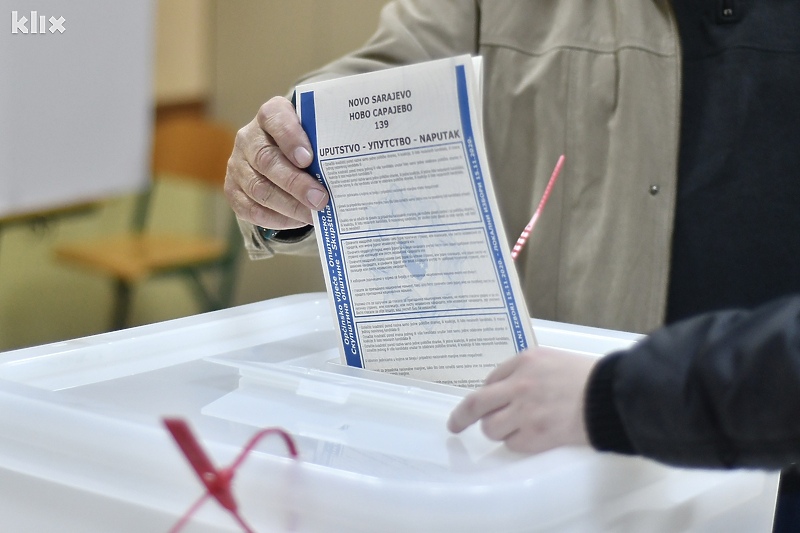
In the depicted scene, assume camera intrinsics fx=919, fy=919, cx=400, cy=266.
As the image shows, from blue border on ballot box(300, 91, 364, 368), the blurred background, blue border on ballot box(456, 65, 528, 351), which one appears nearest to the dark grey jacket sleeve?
blue border on ballot box(456, 65, 528, 351)

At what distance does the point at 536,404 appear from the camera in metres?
0.62

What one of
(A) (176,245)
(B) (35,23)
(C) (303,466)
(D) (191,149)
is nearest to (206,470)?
(C) (303,466)

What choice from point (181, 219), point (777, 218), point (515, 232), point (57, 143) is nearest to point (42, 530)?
point (515, 232)

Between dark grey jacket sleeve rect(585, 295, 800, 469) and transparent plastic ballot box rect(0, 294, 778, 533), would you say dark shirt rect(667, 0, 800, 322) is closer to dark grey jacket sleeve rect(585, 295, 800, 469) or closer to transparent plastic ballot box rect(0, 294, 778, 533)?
transparent plastic ballot box rect(0, 294, 778, 533)

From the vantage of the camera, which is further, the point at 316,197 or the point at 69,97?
the point at 69,97

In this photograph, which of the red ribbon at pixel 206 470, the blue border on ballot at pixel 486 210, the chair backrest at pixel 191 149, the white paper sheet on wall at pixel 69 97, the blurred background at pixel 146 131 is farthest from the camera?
the chair backrest at pixel 191 149

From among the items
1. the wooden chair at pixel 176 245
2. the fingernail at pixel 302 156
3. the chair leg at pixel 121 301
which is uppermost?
the fingernail at pixel 302 156

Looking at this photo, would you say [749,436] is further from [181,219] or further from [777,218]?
[181,219]

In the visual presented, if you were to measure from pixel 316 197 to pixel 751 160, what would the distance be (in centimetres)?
62

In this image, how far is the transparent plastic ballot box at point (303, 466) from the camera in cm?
56

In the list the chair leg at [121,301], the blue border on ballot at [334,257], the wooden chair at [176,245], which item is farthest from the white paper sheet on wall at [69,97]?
the blue border on ballot at [334,257]

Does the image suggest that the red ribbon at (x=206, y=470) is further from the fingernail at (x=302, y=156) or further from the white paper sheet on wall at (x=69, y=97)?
the white paper sheet on wall at (x=69, y=97)

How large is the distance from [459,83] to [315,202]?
191mm

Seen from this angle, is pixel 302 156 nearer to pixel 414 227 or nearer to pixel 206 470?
pixel 414 227
